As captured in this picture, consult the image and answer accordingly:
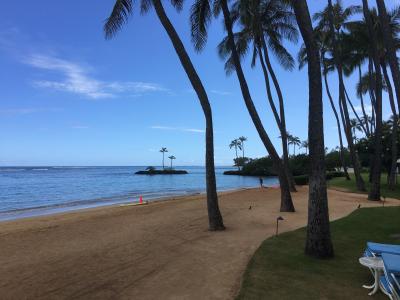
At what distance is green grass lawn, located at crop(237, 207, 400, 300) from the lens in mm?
6113

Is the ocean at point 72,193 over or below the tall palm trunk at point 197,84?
below

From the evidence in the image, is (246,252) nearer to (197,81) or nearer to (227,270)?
(227,270)

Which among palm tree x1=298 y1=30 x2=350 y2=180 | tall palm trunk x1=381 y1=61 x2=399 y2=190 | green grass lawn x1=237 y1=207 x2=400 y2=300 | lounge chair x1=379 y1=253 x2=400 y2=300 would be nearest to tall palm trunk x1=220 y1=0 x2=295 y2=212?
green grass lawn x1=237 y1=207 x2=400 y2=300

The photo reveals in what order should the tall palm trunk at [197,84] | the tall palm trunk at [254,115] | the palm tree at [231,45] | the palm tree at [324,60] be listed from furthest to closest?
the palm tree at [324,60], the tall palm trunk at [254,115], the palm tree at [231,45], the tall palm trunk at [197,84]

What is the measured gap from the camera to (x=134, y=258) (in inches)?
349

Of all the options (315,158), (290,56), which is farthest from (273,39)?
(315,158)

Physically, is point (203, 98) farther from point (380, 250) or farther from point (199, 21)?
point (380, 250)

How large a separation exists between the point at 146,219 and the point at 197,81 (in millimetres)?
6334

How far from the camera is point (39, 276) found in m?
7.64

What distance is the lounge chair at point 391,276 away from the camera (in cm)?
543

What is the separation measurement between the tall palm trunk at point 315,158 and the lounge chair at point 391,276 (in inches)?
68.3

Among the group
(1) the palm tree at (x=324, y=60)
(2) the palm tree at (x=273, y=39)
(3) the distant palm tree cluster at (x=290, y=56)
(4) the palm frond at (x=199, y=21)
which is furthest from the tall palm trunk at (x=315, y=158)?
(1) the palm tree at (x=324, y=60)

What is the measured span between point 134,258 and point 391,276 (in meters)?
5.33

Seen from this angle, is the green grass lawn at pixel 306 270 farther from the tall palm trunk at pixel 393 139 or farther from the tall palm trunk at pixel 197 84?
the tall palm trunk at pixel 393 139
